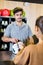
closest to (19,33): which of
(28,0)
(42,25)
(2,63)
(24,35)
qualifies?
(24,35)

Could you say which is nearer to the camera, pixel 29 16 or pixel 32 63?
pixel 32 63

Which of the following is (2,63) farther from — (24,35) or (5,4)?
(5,4)

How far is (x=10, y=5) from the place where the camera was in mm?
4910

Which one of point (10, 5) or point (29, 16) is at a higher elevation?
point (10, 5)

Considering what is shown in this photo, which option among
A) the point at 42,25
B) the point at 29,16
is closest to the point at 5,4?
the point at 29,16

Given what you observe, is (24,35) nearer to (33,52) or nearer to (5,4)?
(33,52)

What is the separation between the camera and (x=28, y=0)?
861 millimetres

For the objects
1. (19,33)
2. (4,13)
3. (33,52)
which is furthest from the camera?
(4,13)

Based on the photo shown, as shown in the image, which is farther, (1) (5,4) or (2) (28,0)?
(1) (5,4)

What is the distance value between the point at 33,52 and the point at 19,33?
1509 millimetres

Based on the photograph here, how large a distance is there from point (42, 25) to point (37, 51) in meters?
0.19

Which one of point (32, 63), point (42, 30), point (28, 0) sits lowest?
point (32, 63)

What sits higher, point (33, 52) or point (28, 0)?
point (28, 0)

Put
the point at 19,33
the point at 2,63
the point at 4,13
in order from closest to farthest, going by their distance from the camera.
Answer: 1. the point at 2,63
2. the point at 19,33
3. the point at 4,13
